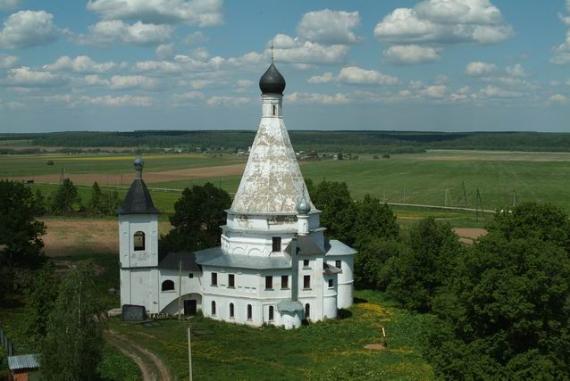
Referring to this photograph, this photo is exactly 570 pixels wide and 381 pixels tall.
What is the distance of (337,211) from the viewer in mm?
51469

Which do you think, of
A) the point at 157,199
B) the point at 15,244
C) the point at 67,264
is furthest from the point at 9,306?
the point at 157,199

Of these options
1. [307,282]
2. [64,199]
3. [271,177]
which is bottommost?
[307,282]

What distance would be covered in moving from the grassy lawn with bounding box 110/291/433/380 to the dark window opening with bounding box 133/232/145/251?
399cm

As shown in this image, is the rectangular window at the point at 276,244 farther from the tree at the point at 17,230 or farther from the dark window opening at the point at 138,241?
the tree at the point at 17,230

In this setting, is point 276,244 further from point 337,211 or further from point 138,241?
point 337,211

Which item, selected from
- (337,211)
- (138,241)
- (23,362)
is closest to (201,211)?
(337,211)

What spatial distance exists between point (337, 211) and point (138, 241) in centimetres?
1611

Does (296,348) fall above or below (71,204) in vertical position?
below

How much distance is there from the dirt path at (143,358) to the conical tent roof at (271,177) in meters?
9.52

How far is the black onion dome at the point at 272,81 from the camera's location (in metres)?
40.9

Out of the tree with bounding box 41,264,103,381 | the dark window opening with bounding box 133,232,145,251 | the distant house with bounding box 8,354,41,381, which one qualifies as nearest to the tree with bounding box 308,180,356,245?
the dark window opening with bounding box 133,232,145,251

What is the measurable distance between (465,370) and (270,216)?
16.9 m

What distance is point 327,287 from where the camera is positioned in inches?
1502

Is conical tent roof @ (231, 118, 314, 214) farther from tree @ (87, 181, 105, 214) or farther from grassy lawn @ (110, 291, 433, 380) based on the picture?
tree @ (87, 181, 105, 214)
